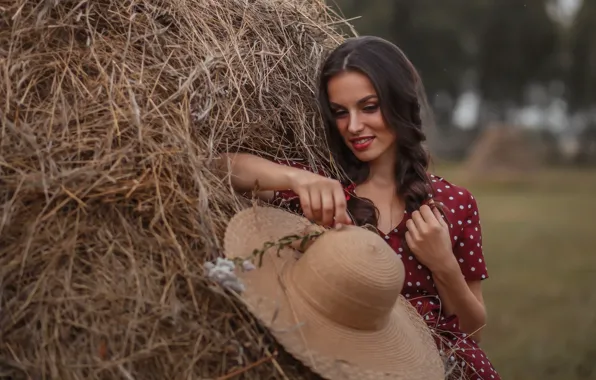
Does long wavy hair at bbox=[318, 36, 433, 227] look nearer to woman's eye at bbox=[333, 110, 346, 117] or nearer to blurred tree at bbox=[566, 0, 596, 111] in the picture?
woman's eye at bbox=[333, 110, 346, 117]

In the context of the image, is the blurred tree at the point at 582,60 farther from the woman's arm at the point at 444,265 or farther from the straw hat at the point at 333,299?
the straw hat at the point at 333,299

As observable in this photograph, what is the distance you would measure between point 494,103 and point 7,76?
36.2 metres

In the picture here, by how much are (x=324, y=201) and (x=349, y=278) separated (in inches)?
9.8

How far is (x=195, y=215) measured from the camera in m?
2.12

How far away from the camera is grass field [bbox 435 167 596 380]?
554 centimetres

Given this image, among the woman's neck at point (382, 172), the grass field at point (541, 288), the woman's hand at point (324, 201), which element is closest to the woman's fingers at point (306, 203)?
the woman's hand at point (324, 201)

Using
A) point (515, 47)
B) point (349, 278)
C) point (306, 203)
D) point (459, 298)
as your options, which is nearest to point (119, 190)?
point (306, 203)

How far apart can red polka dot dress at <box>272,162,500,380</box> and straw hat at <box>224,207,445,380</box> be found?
14.4 inches

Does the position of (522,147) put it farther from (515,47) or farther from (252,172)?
(252,172)

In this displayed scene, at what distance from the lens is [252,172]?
8.00 feet

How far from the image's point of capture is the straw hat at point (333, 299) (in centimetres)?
199

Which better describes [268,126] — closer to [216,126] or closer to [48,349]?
[216,126]

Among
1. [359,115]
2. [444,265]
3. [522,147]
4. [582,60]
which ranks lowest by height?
[582,60]

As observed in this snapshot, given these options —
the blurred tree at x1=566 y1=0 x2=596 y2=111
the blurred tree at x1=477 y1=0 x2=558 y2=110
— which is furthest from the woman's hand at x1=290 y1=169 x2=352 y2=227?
the blurred tree at x1=477 y1=0 x2=558 y2=110
